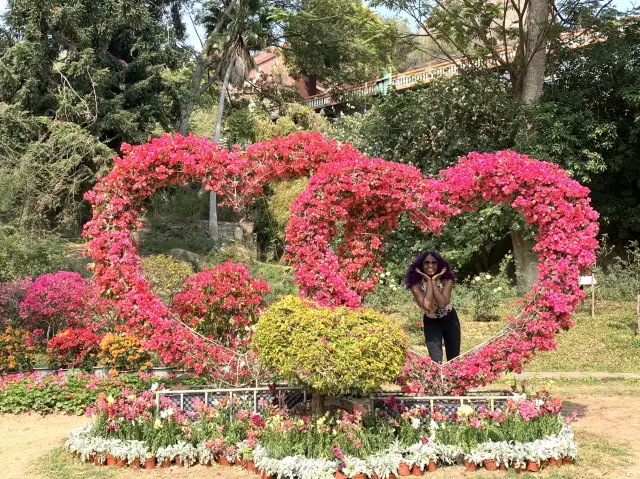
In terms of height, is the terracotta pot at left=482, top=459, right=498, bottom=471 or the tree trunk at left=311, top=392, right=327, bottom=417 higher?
the tree trunk at left=311, top=392, right=327, bottom=417

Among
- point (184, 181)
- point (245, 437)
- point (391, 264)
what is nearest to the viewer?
point (245, 437)

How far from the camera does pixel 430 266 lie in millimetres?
6246

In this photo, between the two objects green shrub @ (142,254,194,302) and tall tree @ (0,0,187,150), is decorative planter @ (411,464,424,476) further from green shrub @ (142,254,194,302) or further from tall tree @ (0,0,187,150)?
tall tree @ (0,0,187,150)

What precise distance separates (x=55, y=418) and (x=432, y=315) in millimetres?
4484

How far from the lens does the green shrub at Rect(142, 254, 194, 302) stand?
34.1 ft

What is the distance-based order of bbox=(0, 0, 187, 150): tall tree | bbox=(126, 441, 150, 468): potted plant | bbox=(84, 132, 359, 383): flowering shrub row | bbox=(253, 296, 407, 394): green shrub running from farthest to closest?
bbox=(0, 0, 187, 150): tall tree
bbox=(84, 132, 359, 383): flowering shrub row
bbox=(126, 441, 150, 468): potted plant
bbox=(253, 296, 407, 394): green shrub

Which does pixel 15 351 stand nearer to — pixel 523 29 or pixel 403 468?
pixel 403 468

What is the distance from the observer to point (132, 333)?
6184 millimetres

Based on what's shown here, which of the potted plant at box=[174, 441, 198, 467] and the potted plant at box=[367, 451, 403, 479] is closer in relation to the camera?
the potted plant at box=[367, 451, 403, 479]

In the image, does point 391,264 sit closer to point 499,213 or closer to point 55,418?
point 499,213

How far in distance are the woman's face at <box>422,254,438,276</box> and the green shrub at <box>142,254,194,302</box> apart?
208 inches

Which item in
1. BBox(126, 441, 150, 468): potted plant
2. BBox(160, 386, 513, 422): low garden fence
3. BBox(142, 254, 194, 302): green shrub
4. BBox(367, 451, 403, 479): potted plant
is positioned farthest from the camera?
BBox(142, 254, 194, 302): green shrub

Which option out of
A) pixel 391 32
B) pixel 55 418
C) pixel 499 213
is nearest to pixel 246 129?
pixel 391 32

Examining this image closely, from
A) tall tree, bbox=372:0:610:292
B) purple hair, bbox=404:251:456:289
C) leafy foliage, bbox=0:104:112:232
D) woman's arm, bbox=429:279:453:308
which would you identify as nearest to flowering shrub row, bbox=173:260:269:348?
purple hair, bbox=404:251:456:289
